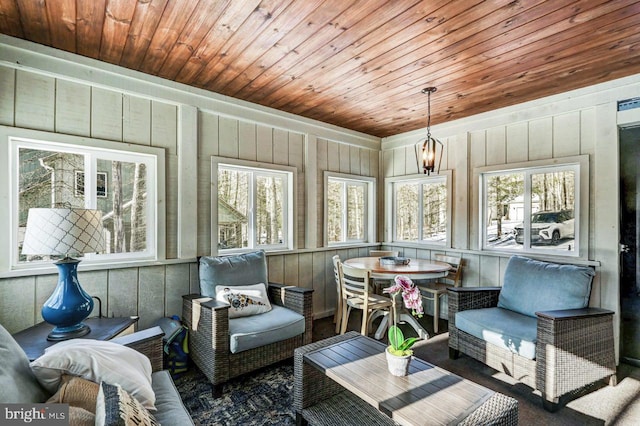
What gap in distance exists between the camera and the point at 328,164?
4.18m

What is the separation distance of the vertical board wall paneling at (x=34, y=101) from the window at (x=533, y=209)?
424 centimetres

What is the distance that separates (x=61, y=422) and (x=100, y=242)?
1.28m

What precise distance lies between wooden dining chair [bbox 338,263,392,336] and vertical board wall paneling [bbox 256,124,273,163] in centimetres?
148

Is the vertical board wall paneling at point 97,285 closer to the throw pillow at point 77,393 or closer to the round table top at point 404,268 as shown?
the throw pillow at point 77,393

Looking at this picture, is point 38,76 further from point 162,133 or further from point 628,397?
point 628,397

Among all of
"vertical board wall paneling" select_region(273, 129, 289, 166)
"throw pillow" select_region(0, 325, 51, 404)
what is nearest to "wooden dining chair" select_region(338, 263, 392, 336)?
"vertical board wall paneling" select_region(273, 129, 289, 166)

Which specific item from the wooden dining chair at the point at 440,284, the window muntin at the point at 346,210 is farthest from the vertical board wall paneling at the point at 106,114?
the wooden dining chair at the point at 440,284

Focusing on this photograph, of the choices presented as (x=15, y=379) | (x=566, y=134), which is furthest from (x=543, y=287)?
(x=15, y=379)

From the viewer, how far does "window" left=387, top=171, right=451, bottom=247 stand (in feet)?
13.7

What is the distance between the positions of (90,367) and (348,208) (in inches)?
143

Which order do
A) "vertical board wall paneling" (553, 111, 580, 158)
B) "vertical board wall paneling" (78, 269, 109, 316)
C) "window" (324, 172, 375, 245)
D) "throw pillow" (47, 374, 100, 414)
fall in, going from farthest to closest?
"window" (324, 172, 375, 245), "vertical board wall paneling" (553, 111, 580, 158), "vertical board wall paneling" (78, 269, 109, 316), "throw pillow" (47, 374, 100, 414)

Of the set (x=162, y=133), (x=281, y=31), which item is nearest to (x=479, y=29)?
(x=281, y=31)

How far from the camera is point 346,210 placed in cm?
451

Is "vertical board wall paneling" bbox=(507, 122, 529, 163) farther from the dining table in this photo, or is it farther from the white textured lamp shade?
the white textured lamp shade
